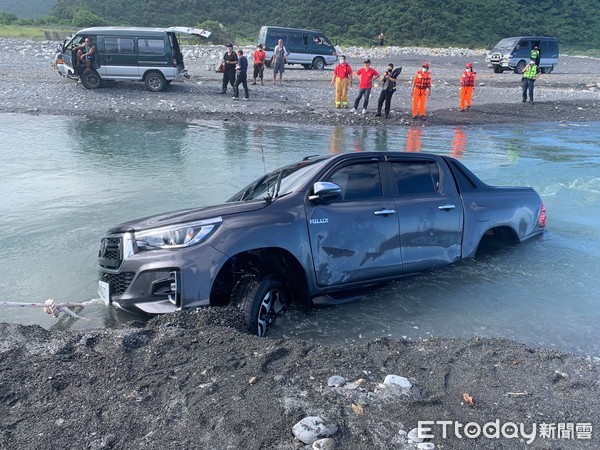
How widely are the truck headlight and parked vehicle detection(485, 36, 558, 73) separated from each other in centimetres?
3437

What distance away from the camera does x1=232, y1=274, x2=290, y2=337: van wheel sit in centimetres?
510

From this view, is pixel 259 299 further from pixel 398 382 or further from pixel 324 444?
pixel 324 444

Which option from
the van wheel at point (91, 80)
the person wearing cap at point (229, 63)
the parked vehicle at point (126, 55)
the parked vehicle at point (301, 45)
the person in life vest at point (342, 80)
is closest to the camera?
the person in life vest at point (342, 80)

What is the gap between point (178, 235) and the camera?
5117 millimetres

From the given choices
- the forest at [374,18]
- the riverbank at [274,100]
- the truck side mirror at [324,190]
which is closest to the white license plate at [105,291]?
the truck side mirror at [324,190]

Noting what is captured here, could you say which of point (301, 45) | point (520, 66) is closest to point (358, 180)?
point (301, 45)

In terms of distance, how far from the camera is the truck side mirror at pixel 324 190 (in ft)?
17.9

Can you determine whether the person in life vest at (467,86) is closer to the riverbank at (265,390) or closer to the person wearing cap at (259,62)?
the person wearing cap at (259,62)

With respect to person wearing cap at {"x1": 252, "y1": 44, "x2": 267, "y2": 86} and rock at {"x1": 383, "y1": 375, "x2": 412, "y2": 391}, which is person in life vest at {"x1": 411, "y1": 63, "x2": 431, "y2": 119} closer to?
person wearing cap at {"x1": 252, "y1": 44, "x2": 267, "y2": 86}

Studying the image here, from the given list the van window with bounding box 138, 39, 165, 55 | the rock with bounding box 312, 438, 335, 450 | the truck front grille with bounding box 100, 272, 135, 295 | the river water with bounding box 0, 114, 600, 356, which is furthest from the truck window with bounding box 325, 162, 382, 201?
the van window with bounding box 138, 39, 165, 55

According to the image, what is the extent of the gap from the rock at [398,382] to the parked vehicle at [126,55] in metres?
18.9

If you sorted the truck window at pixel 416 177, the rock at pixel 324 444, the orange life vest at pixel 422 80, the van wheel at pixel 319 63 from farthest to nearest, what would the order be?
1. the van wheel at pixel 319 63
2. the orange life vest at pixel 422 80
3. the truck window at pixel 416 177
4. the rock at pixel 324 444

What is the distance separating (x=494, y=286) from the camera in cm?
674

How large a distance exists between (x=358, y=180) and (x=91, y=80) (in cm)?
1832
